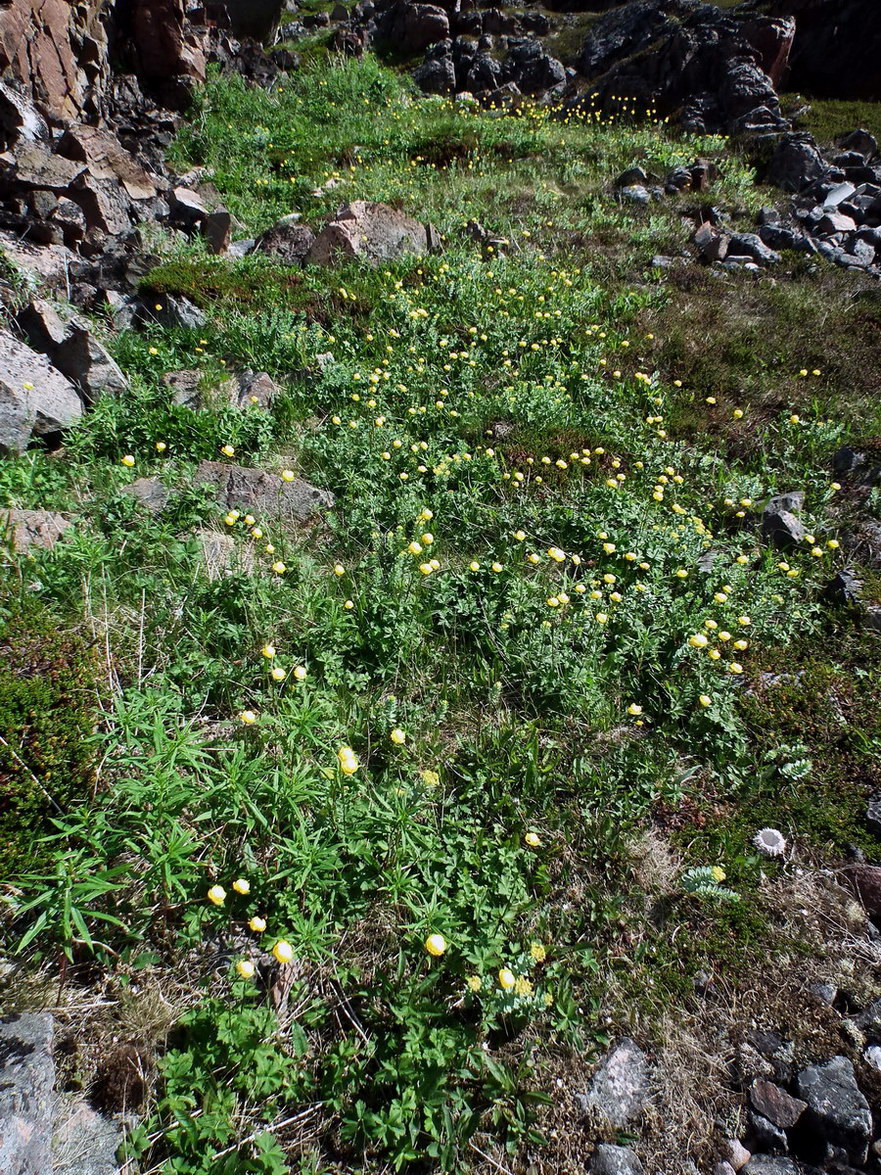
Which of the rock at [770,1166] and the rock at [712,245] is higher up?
the rock at [712,245]

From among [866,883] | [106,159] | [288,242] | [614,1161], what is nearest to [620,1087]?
[614,1161]

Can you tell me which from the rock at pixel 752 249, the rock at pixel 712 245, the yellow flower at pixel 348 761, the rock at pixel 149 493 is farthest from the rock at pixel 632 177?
the yellow flower at pixel 348 761

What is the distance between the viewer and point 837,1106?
8.50ft

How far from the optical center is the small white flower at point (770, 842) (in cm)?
338

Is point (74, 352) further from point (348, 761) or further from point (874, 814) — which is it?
point (874, 814)

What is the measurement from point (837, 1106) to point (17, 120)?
44.6 ft

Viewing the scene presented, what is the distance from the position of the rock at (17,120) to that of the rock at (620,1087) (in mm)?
12000

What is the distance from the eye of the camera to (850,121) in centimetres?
1352

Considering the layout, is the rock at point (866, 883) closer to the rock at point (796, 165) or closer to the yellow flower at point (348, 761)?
the yellow flower at point (348, 761)

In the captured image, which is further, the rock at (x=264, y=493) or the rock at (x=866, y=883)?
the rock at (x=264, y=493)

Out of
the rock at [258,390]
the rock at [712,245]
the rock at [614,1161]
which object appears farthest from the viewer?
the rock at [712,245]

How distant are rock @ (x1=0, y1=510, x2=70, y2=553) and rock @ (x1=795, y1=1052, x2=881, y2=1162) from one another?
4610 millimetres

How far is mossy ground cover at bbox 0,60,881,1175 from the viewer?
2.55m

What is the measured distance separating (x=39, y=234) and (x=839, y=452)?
880 centimetres
